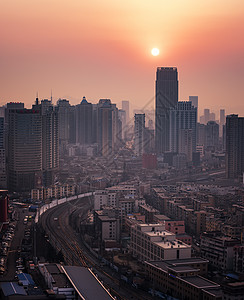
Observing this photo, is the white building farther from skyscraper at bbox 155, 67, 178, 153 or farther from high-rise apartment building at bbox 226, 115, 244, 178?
skyscraper at bbox 155, 67, 178, 153

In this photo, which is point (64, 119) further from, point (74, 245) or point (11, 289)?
point (11, 289)

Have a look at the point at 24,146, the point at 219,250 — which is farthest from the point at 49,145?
the point at 219,250

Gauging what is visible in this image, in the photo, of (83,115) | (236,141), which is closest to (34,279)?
(236,141)

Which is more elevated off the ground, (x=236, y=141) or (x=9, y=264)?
(x=236, y=141)

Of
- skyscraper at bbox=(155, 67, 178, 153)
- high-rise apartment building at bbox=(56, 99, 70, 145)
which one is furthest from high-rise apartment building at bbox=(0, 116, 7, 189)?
skyscraper at bbox=(155, 67, 178, 153)

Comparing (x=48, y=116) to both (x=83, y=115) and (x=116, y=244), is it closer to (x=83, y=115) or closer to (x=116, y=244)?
(x=116, y=244)

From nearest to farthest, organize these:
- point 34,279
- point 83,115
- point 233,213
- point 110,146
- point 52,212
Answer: point 34,279 → point 233,213 → point 52,212 → point 110,146 → point 83,115
